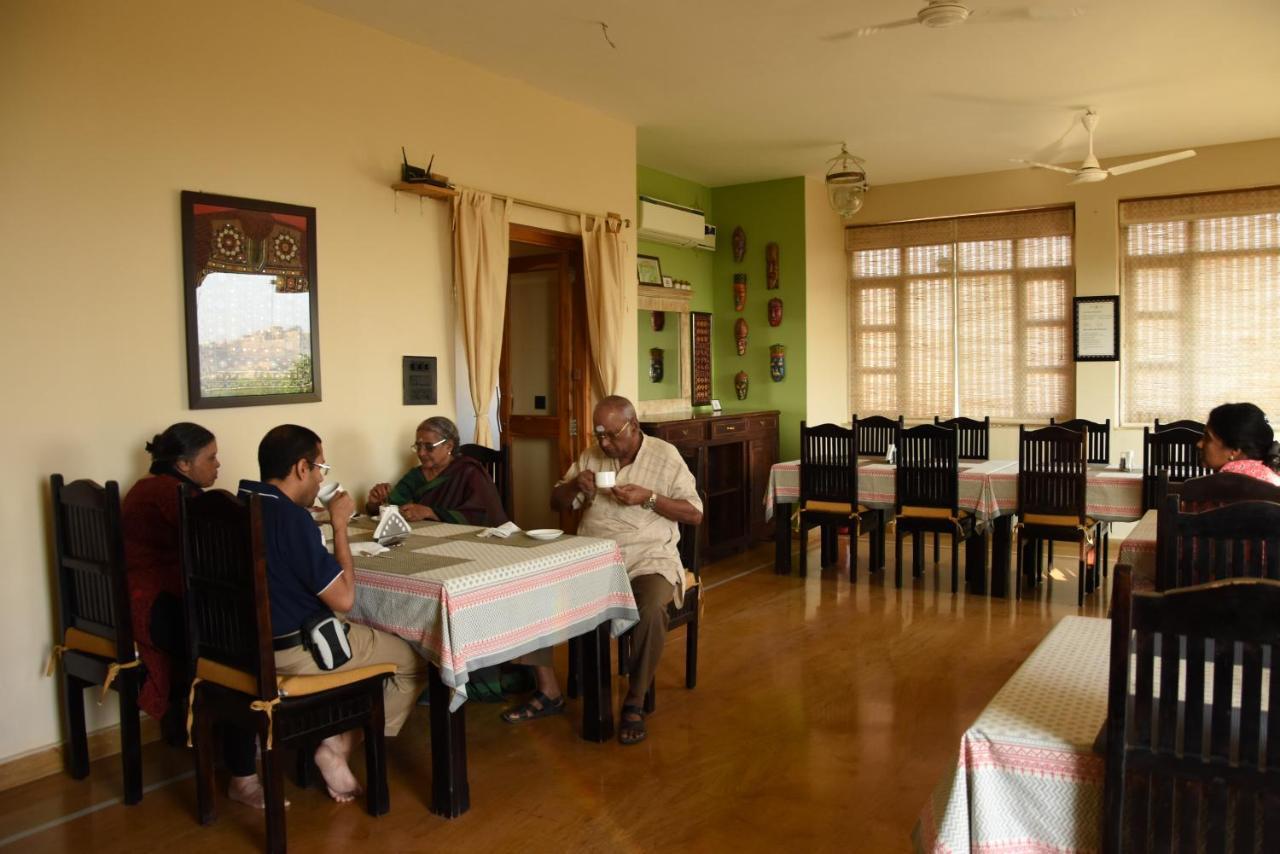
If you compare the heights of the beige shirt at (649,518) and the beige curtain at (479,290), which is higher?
the beige curtain at (479,290)

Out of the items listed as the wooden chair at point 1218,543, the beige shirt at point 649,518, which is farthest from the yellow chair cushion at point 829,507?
the wooden chair at point 1218,543

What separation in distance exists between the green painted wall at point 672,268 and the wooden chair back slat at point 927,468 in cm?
206

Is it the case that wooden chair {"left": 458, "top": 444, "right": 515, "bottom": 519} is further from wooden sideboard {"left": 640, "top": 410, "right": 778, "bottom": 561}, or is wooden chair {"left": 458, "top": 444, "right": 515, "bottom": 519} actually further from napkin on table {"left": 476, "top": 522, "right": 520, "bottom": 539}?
wooden sideboard {"left": 640, "top": 410, "right": 778, "bottom": 561}

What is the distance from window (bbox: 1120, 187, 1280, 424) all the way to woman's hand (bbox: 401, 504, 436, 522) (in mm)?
5710

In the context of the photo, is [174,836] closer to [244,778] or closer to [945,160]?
[244,778]

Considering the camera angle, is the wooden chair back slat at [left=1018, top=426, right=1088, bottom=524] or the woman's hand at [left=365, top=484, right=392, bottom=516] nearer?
the woman's hand at [left=365, top=484, right=392, bottom=516]

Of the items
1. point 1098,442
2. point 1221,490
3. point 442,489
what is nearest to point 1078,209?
point 1098,442

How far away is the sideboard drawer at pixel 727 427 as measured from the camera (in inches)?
263

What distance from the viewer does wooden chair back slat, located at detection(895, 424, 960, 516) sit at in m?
5.60

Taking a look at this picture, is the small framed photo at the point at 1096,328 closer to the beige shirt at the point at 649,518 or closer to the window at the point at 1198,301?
the window at the point at 1198,301

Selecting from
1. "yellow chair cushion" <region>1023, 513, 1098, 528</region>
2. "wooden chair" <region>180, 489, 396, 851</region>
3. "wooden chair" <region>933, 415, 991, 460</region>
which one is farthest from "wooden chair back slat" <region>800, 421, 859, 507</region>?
"wooden chair" <region>180, 489, 396, 851</region>

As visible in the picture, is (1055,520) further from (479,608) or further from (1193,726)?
(1193,726)

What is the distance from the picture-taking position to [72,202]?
3244 mm

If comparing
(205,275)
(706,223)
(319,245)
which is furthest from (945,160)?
(205,275)
